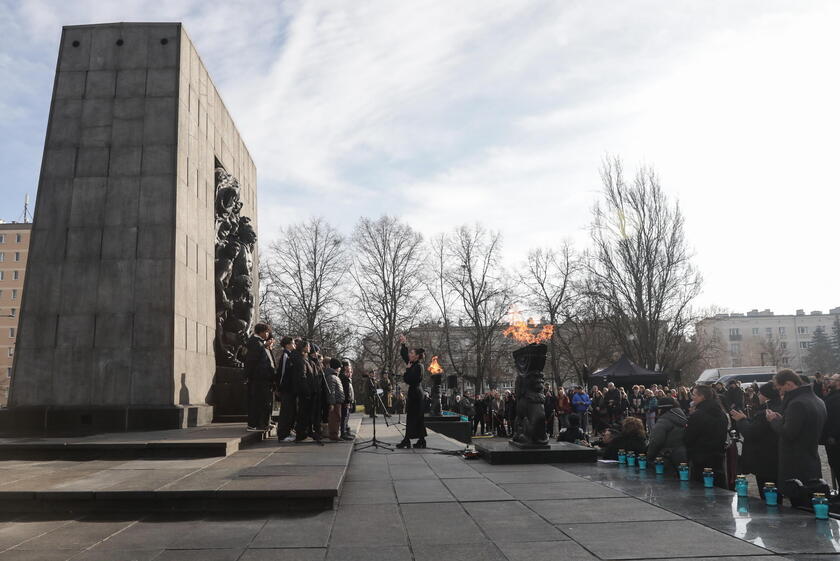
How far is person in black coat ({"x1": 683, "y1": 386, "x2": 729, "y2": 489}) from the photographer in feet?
25.6

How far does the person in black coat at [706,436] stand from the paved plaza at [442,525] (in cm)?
47

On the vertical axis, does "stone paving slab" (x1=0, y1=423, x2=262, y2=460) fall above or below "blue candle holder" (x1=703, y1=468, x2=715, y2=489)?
above

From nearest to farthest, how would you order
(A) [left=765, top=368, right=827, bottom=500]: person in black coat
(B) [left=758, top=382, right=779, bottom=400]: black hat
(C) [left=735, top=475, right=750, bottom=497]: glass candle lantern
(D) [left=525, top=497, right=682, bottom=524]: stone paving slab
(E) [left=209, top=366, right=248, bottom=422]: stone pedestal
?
(D) [left=525, top=497, right=682, bottom=524]: stone paving slab
(C) [left=735, top=475, right=750, bottom=497]: glass candle lantern
(A) [left=765, top=368, right=827, bottom=500]: person in black coat
(B) [left=758, top=382, right=779, bottom=400]: black hat
(E) [left=209, top=366, right=248, bottom=422]: stone pedestal

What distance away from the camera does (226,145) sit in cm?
1686

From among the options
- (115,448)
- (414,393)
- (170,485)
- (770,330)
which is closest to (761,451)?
(414,393)

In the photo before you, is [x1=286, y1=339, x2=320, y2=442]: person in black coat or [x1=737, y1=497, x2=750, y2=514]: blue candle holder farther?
[x1=286, y1=339, x2=320, y2=442]: person in black coat

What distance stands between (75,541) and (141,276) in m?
7.60

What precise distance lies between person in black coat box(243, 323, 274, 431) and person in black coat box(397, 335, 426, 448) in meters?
2.42

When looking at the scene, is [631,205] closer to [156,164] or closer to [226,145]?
[226,145]

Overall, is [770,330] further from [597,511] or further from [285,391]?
[597,511]

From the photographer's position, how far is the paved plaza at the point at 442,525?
15.1ft

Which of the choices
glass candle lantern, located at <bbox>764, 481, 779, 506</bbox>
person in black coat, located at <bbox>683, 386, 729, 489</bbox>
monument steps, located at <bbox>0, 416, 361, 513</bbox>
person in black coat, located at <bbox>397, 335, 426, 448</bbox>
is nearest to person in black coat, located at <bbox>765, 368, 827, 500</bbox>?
glass candle lantern, located at <bbox>764, 481, 779, 506</bbox>

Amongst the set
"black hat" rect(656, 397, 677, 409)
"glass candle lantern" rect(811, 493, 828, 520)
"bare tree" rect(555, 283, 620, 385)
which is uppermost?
"bare tree" rect(555, 283, 620, 385)

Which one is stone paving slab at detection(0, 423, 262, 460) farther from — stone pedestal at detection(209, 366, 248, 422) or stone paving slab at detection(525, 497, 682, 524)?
stone pedestal at detection(209, 366, 248, 422)
